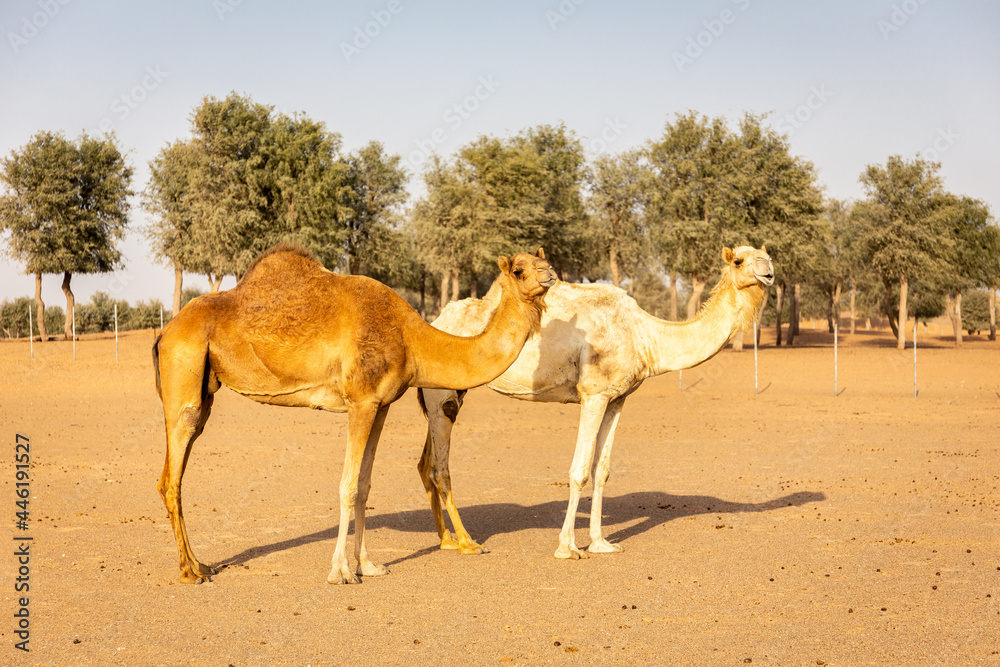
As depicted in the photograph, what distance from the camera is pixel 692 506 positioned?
12.7 m

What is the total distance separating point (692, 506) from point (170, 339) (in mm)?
7347

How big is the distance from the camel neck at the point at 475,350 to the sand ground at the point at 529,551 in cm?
191

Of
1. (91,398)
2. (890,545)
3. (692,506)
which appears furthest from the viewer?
(91,398)

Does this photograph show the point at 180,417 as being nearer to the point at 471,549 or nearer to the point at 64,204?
the point at 471,549

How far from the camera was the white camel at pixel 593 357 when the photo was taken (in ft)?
32.0

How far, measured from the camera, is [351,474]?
8547 mm

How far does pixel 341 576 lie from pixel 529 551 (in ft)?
7.59

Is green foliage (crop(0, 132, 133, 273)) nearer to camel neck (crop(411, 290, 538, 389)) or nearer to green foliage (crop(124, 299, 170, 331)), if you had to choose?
green foliage (crop(124, 299, 170, 331))

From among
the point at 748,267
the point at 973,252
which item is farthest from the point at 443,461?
the point at 973,252

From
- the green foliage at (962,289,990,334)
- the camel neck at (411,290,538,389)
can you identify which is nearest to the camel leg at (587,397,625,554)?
the camel neck at (411,290,538,389)

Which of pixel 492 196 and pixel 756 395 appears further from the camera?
pixel 492 196

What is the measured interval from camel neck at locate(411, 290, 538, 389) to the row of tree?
42879 millimetres

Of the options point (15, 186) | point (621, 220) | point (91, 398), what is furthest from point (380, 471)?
point (621, 220)

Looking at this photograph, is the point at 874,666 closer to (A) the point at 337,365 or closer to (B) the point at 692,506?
(A) the point at 337,365
